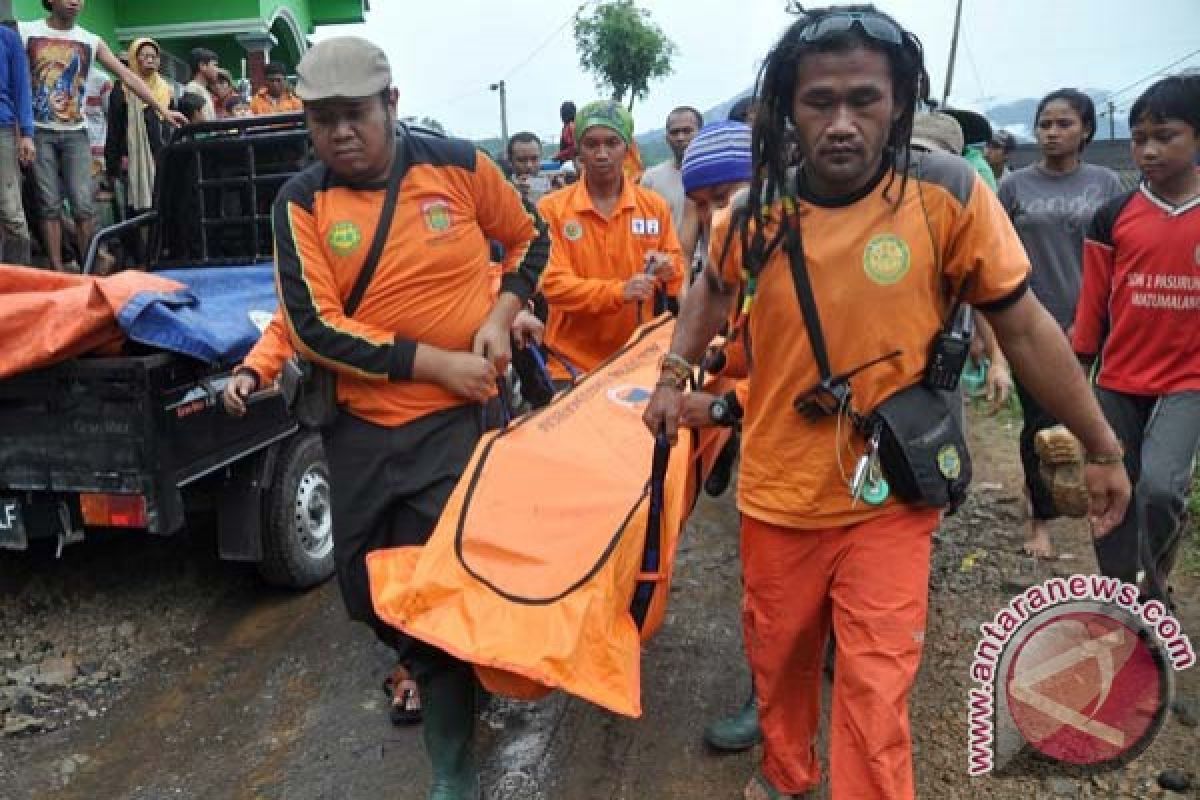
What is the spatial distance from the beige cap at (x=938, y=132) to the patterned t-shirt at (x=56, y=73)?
20.9ft

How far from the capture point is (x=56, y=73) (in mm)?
6859

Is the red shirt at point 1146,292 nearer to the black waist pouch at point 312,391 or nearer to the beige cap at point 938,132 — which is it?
the beige cap at point 938,132

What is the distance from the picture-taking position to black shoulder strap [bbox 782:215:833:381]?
→ 2.15 metres

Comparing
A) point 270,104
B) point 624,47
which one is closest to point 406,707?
point 270,104

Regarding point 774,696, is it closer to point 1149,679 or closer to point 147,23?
point 1149,679

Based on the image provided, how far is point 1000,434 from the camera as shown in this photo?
23.0 feet

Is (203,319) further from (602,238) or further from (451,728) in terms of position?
(451,728)

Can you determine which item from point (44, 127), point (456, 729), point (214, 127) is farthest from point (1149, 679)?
point (44, 127)

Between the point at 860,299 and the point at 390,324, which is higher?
the point at 860,299

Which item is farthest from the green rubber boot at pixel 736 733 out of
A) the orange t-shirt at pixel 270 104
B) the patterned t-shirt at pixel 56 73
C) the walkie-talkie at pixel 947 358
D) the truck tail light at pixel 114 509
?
the orange t-shirt at pixel 270 104

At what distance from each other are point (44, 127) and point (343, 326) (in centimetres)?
568

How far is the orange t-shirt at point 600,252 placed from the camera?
13.7ft

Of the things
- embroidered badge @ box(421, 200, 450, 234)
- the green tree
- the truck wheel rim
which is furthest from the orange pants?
the green tree

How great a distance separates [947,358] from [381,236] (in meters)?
1.50
